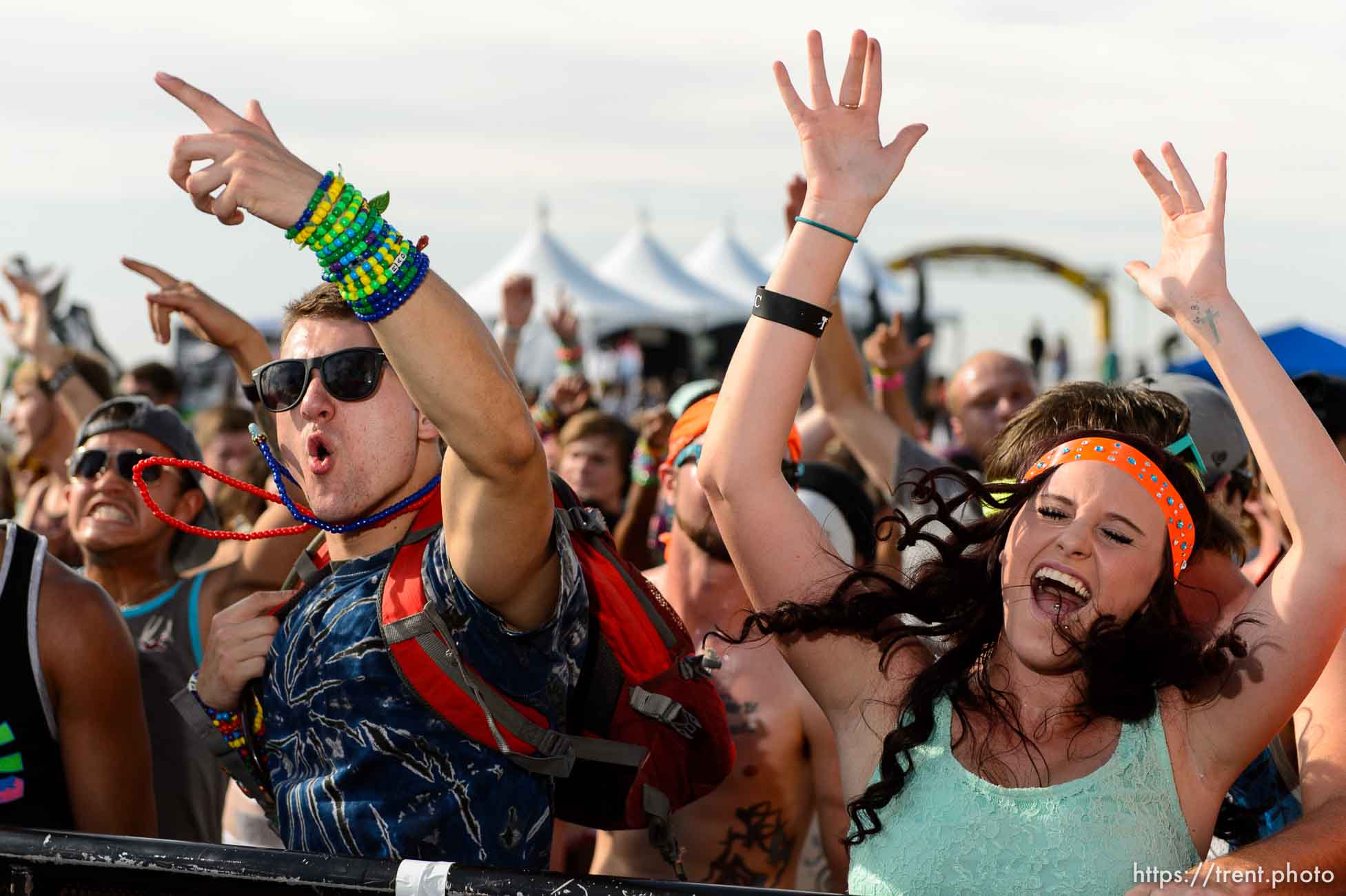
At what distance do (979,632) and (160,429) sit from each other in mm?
2953

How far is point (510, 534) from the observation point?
7.12ft

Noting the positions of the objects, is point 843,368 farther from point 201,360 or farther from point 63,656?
point 201,360

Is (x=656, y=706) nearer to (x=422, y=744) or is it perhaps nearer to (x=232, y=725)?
(x=422, y=744)

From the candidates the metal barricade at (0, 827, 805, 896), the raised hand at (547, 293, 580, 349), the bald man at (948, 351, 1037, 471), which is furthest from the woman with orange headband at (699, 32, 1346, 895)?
the raised hand at (547, 293, 580, 349)

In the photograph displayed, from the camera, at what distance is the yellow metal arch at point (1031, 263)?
41.1 metres

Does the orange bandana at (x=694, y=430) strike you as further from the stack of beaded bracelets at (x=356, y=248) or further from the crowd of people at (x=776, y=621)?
the stack of beaded bracelets at (x=356, y=248)

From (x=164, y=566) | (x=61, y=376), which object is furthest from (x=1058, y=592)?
(x=61, y=376)

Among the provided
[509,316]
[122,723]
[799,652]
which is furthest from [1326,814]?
[509,316]

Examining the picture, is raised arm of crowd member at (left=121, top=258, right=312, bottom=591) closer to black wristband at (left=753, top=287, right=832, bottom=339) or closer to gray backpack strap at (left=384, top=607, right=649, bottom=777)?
gray backpack strap at (left=384, top=607, right=649, bottom=777)

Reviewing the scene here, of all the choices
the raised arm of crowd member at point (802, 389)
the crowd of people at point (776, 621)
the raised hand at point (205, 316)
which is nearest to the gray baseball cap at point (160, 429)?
the raised hand at point (205, 316)

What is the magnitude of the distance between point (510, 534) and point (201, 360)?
35.3 ft

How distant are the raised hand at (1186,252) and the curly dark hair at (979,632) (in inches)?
11.4

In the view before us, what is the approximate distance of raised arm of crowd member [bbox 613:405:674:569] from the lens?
5.76m

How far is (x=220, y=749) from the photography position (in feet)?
8.74
